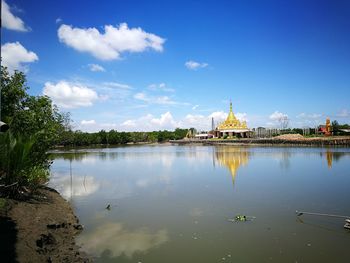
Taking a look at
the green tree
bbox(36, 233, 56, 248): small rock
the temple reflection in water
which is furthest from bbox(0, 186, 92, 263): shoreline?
the green tree

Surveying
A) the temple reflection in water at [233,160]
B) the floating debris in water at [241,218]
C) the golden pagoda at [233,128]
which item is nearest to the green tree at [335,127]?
the golden pagoda at [233,128]

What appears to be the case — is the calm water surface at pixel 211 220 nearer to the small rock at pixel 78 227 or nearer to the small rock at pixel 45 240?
the small rock at pixel 78 227

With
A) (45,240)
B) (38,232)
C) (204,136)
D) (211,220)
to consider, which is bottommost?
(211,220)

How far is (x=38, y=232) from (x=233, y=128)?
83.5 m

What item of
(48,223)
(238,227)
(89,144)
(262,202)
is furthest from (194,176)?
(89,144)

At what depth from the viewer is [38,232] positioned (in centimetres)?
809

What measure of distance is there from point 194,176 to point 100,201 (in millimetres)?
9370

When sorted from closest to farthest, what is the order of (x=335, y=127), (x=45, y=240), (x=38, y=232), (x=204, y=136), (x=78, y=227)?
(x=45, y=240)
(x=38, y=232)
(x=78, y=227)
(x=335, y=127)
(x=204, y=136)

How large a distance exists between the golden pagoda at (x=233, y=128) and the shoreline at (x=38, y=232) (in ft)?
262

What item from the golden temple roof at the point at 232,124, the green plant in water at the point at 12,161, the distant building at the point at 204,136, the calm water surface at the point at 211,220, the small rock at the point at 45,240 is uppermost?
the golden temple roof at the point at 232,124

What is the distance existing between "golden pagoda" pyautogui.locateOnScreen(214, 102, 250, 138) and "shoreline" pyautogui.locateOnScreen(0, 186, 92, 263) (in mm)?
79981

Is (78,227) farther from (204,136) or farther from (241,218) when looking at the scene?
(204,136)

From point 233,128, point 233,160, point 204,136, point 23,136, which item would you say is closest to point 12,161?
point 23,136

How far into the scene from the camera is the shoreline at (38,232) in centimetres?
669
